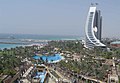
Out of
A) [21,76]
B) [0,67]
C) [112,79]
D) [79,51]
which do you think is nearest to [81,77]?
[112,79]

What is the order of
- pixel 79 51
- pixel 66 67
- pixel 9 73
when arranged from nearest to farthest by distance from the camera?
pixel 9 73 < pixel 66 67 < pixel 79 51

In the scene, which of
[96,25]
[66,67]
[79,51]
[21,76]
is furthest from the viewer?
[96,25]

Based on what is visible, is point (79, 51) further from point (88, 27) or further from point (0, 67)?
point (0, 67)

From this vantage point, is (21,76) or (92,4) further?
(92,4)

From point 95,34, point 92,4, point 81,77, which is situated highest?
point 92,4

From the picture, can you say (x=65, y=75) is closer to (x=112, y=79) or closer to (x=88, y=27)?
(x=112, y=79)

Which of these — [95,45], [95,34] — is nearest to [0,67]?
[95,45]

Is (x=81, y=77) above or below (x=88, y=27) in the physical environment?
below
